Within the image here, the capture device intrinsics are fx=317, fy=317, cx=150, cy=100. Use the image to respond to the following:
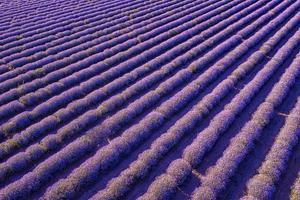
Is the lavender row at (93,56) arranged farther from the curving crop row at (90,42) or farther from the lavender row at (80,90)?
the lavender row at (80,90)

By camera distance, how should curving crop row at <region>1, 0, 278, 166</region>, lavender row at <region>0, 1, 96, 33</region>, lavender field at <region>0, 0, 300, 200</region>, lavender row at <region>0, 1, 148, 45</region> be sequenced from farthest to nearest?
lavender row at <region>0, 1, 96, 33</region>
lavender row at <region>0, 1, 148, 45</region>
curving crop row at <region>1, 0, 278, 166</region>
lavender field at <region>0, 0, 300, 200</region>

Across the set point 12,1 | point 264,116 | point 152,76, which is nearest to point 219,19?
point 152,76

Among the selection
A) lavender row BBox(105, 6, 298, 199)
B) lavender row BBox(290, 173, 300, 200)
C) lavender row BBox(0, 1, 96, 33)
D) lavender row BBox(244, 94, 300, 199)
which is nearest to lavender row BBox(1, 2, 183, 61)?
lavender row BBox(0, 1, 96, 33)

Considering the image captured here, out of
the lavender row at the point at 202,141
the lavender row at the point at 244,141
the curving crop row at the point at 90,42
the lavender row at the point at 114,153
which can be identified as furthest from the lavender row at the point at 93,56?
the lavender row at the point at 244,141

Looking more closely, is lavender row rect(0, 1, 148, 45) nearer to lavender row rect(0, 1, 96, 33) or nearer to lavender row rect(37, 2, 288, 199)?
lavender row rect(0, 1, 96, 33)

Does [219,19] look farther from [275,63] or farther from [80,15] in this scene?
[80,15]

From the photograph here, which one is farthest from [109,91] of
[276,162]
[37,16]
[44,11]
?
[44,11]
